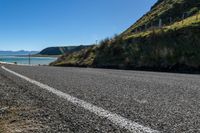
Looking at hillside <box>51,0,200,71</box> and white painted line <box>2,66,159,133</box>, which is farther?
hillside <box>51,0,200,71</box>

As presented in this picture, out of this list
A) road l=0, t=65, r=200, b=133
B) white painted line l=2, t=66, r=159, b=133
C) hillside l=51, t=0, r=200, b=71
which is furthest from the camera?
hillside l=51, t=0, r=200, b=71

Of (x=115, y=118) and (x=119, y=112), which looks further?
(x=119, y=112)

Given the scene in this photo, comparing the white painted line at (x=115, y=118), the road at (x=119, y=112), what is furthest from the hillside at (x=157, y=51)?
the white painted line at (x=115, y=118)

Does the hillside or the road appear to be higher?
the hillside

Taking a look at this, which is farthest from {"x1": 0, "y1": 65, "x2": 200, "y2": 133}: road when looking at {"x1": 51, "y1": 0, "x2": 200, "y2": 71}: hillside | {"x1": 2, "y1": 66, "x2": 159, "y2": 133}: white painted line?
{"x1": 51, "y1": 0, "x2": 200, "y2": 71}: hillside

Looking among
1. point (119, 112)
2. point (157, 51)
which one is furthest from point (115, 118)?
point (157, 51)

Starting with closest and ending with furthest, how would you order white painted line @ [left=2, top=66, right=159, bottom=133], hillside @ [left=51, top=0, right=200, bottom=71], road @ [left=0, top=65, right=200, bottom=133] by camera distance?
white painted line @ [left=2, top=66, right=159, bottom=133], road @ [left=0, top=65, right=200, bottom=133], hillside @ [left=51, top=0, right=200, bottom=71]

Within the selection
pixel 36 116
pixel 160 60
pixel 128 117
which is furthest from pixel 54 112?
pixel 160 60

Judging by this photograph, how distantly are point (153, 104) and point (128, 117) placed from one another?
4.12 ft

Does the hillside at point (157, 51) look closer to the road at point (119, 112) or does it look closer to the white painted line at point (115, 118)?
the road at point (119, 112)

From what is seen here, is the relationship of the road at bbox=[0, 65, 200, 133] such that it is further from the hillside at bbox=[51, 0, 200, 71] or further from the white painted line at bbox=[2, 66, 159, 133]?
the hillside at bbox=[51, 0, 200, 71]

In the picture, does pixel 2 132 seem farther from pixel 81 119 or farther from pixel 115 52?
pixel 115 52

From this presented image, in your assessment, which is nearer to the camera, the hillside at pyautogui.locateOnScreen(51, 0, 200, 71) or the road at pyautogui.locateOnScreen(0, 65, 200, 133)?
the road at pyautogui.locateOnScreen(0, 65, 200, 133)

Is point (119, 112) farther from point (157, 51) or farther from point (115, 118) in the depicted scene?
point (157, 51)
